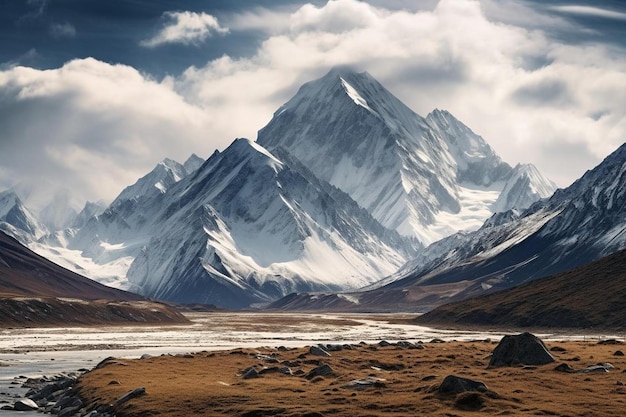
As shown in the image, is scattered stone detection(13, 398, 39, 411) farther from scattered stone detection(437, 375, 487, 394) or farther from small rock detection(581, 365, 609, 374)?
small rock detection(581, 365, 609, 374)

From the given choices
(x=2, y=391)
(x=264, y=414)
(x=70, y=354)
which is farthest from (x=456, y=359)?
(x=70, y=354)

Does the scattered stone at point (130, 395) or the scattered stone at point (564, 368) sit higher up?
the scattered stone at point (564, 368)

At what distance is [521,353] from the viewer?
91.4 m

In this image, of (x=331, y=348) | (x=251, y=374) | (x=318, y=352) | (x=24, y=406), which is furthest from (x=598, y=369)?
(x=24, y=406)

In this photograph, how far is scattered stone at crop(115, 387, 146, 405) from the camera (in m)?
74.9

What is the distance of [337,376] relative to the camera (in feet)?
290

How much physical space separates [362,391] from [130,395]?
20718 mm

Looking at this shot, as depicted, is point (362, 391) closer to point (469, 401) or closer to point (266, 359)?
point (469, 401)

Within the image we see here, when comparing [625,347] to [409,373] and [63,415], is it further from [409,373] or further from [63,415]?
[63,415]

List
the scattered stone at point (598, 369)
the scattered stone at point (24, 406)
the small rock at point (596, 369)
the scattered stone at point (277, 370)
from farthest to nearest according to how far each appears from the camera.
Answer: the scattered stone at point (277, 370), the scattered stone at point (598, 369), the small rock at point (596, 369), the scattered stone at point (24, 406)

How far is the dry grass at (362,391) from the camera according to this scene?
63812mm

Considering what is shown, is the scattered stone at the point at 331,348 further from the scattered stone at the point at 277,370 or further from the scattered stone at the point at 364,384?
the scattered stone at the point at 364,384

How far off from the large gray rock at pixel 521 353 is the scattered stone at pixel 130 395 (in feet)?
126

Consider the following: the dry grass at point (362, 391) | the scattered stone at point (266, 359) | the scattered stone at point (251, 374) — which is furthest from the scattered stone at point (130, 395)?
the scattered stone at point (266, 359)
